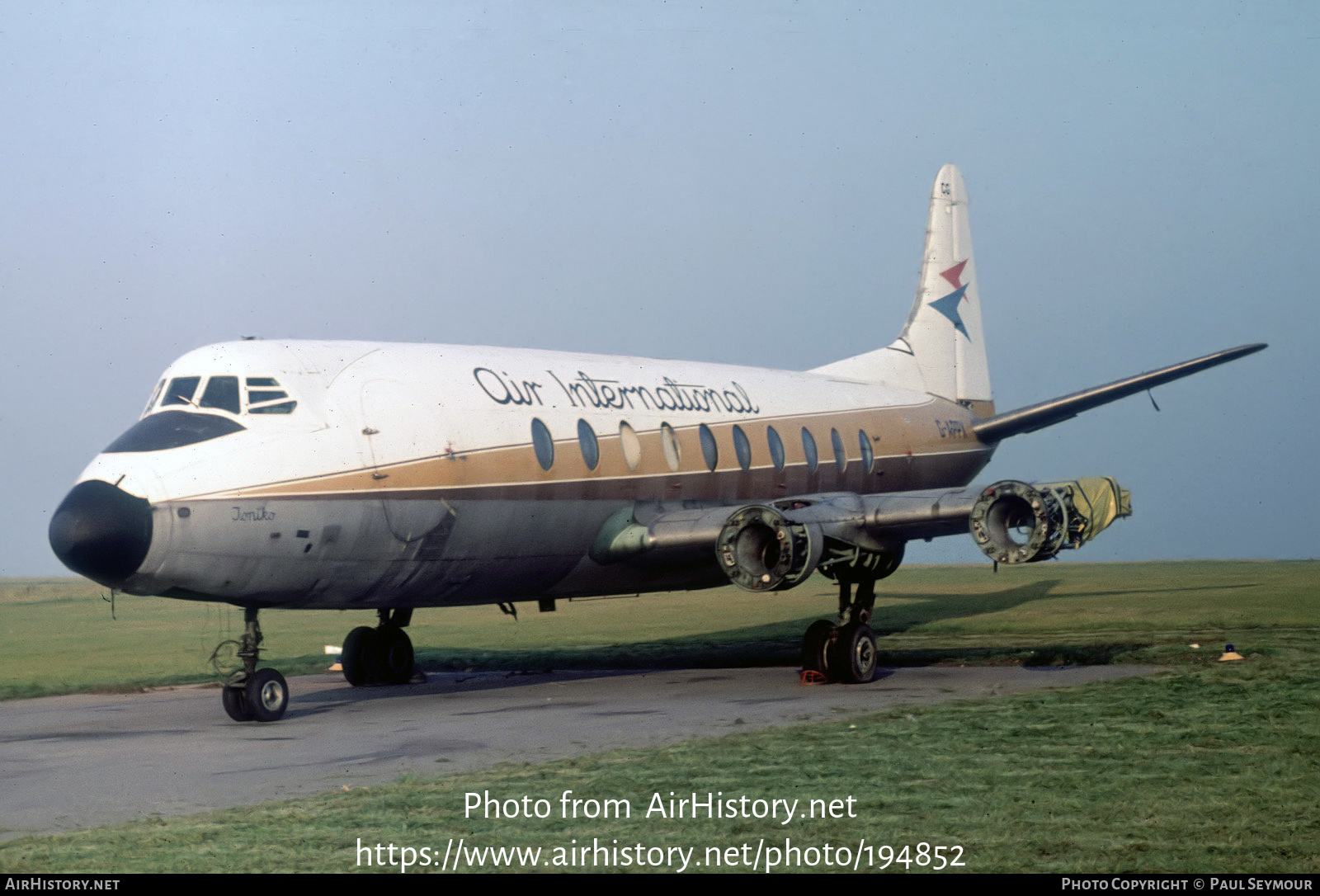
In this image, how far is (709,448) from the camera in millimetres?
20703

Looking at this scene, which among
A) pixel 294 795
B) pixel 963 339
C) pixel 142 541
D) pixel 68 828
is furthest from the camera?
pixel 963 339

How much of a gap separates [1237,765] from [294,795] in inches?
276

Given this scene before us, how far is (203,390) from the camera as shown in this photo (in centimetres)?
1552

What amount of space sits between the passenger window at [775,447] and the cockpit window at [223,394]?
30.0 ft

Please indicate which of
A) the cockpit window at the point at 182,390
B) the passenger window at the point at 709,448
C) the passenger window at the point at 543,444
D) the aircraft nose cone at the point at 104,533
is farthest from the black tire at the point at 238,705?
the passenger window at the point at 709,448

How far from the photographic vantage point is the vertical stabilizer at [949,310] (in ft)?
91.1

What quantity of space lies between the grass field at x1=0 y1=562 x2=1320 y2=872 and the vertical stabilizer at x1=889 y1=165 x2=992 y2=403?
604cm

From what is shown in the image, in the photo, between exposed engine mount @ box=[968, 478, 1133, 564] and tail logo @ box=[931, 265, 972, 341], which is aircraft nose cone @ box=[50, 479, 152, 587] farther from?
tail logo @ box=[931, 265, 972, 341]

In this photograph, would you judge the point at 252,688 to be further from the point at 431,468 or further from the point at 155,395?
the point at 155,395

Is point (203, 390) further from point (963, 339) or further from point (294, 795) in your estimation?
point (963, 339)

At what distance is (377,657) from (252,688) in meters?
5.12

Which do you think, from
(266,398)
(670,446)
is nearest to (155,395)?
(266,398)

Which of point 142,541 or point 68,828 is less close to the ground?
point 142,541

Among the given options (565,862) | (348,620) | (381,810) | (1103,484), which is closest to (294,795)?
(381,810)
